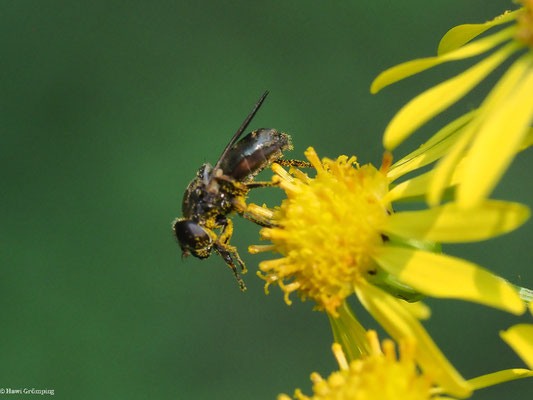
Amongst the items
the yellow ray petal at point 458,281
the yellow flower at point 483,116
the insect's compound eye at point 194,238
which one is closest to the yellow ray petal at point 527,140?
the yellow flower at point 483,116

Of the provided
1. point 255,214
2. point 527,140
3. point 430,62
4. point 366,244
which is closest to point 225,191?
point 255,214

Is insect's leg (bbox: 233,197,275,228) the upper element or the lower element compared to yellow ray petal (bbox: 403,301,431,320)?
upper

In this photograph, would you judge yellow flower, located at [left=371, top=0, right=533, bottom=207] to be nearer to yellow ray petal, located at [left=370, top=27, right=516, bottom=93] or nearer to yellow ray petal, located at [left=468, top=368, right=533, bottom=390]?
yellow ray petal, located at [left=370, top=27, right=516, bottom=93]

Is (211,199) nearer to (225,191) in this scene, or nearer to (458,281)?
(225,191)

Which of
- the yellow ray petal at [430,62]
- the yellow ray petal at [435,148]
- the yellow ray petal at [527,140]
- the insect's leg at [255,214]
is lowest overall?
the yellow ray petal at [527,140]

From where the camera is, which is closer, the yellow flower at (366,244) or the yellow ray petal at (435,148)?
the yellow flower at (366,244)

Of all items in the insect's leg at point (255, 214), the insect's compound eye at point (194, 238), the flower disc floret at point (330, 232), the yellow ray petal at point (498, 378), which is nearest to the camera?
the yellow ray petal at point (498, 378)

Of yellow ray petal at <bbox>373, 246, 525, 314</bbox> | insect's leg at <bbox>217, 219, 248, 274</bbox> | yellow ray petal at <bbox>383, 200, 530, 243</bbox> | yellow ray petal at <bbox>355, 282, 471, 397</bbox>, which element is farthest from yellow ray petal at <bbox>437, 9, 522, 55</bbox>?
insect's leg at <bbox>217, 219, 248, 274</bbox>

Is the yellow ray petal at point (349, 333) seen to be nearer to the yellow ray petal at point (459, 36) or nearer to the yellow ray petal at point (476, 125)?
the yellow ray petal at point (476, 125)

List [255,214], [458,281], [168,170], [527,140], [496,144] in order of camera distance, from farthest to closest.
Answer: [168,170] < [255,214] < [527,140] < [458,281] < [496,144]
